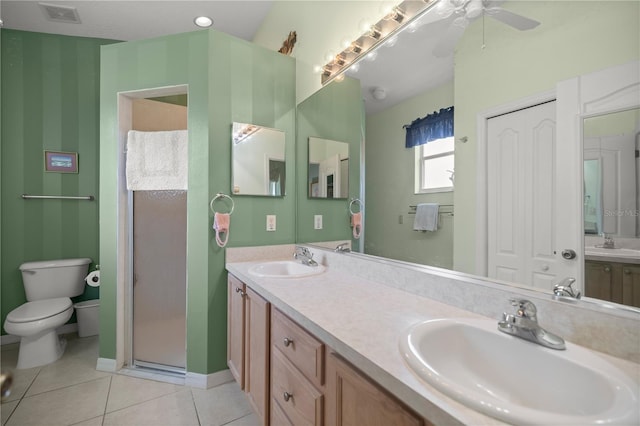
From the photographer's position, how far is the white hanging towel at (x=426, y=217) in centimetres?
121

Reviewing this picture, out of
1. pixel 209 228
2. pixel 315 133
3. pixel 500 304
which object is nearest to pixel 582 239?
pixel 500 304

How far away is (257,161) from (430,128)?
127cm

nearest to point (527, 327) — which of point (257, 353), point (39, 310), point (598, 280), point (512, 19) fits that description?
point (598, 280)

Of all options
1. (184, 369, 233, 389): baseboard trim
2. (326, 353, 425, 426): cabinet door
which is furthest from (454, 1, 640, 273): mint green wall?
(184, 369, 233, 389): baseboard trim

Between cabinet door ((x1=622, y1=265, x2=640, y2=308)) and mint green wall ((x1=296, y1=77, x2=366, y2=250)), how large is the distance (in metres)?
1.11

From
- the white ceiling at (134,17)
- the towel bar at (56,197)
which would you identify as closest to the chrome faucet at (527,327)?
the white ceiling at (134,17)

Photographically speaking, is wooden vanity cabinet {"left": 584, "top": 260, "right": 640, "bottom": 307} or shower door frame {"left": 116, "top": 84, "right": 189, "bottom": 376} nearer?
wooden vanity cabinet {"left": 584, "top": 260, "right": 640, "bottom": 307}

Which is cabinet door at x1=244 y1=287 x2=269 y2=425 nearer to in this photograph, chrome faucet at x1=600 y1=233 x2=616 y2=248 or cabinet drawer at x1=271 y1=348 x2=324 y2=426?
cabinet drawer at x1=271 y1=348 x2=324 y2=426

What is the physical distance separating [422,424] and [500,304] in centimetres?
52

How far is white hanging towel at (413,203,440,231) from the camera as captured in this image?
1215 mm

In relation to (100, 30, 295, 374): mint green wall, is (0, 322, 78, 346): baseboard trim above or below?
below

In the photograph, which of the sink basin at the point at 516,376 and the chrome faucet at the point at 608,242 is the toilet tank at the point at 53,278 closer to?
the sink basin at the point at 516,376

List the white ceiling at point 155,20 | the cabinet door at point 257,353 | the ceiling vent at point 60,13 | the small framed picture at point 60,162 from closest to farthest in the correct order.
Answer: the cabinet door at point 257,353
the white ceiling at point 155,20
the ceiling vent at point 60,13
the small framed picture at point 60,162

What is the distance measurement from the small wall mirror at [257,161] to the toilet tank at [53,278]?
72.6 inches
